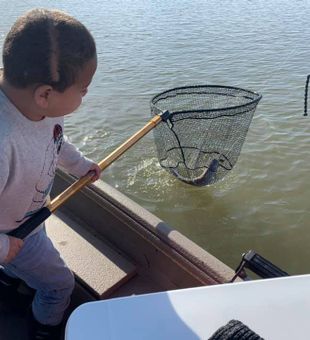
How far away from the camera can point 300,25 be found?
33.7 ft

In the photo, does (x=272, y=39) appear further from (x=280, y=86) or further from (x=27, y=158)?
(x=27, y=158)

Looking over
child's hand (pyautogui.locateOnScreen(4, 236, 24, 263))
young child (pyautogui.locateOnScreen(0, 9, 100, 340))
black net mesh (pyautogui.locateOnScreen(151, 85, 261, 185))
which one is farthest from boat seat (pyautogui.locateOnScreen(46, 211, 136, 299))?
black net mesh (pyautogui.locateOnScreen(151, 85, 261, 185))

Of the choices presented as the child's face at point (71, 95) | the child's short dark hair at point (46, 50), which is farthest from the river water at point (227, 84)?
the child's short dark hair at point (46, 50)

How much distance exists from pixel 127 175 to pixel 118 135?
1.04 meters

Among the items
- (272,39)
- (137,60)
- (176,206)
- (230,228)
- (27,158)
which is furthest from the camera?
(272,39)

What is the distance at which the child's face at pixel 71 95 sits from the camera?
1764mm

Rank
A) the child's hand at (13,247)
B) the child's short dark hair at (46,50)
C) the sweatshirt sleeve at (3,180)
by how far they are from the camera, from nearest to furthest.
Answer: the child's short dark hair at (46,50), the sweatshirt sleeve at (3,180), the child's hand at (13,247)

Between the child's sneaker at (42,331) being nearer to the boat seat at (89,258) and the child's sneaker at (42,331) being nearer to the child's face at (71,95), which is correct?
the boat seat at (89,258)

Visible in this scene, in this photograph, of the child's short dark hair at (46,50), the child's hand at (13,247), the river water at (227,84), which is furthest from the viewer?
the river water at (227,84)

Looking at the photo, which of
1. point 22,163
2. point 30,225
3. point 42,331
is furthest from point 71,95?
point 42,331

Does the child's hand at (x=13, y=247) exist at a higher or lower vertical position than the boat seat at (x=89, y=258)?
lower

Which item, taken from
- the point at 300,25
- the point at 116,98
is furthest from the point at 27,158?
the point at 300,25

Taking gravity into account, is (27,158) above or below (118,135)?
below

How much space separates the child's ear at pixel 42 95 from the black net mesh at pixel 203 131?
180 centimetres
